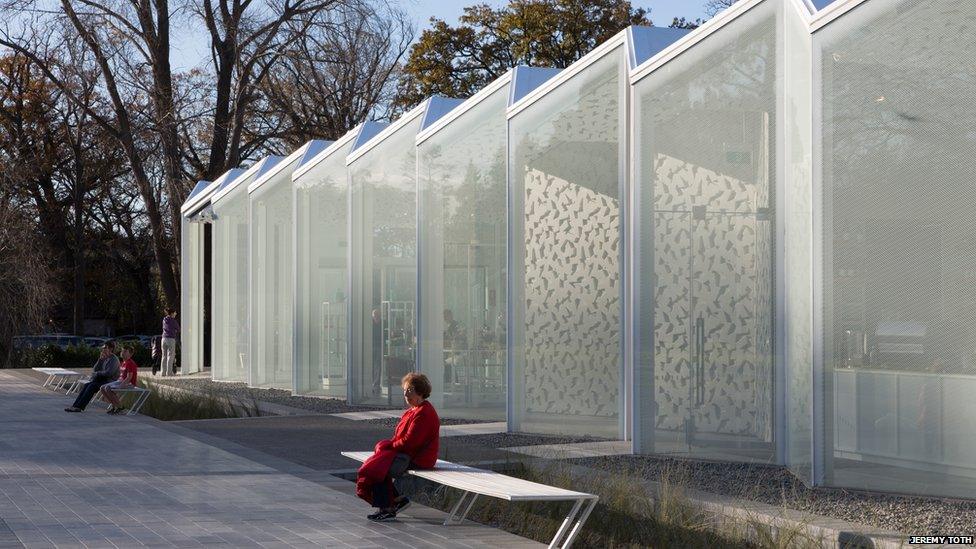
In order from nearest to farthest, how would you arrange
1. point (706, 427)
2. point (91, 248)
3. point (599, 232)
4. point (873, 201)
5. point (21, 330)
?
point (873, 201)
point (706, 427)
point (599, 232)
point (21, 330)
point (91, 248)

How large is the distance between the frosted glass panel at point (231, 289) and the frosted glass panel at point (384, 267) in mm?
7805

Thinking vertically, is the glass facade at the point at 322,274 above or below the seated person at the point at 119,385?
above

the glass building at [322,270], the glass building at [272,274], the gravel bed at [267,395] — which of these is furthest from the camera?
the glass building at [272,274]

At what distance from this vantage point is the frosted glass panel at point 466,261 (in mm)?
17188

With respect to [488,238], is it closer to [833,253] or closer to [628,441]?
[628,441]

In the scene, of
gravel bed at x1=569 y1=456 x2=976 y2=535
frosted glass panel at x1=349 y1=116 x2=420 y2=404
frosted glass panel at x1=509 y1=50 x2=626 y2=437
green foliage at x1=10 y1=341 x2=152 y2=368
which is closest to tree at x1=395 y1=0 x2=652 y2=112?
green foliage at x1=10 y1=341 x2=152 y2=368

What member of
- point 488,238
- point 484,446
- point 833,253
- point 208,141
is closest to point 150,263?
point 208,141

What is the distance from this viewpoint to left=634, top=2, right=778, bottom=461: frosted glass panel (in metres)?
11.9

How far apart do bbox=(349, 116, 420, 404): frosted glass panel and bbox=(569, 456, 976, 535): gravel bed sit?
8157 mm

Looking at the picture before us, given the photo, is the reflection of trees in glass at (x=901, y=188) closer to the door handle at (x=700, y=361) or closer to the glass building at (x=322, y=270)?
the door handle at (x=700, y=361)

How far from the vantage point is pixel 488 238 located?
1756cm

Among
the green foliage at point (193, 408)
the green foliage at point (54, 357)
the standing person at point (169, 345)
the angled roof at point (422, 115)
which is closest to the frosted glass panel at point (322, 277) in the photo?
the angled roof at point (422, 115)

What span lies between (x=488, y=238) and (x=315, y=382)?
7160mm

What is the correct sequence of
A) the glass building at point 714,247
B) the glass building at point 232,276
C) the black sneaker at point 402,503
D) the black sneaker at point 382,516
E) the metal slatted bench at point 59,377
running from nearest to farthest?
the black sneaker at point 382,516, the black sneaker at point 402,503, the glass building at point 714,247, the metal slatted bench at point 59,377, the glass building at point 232,276
